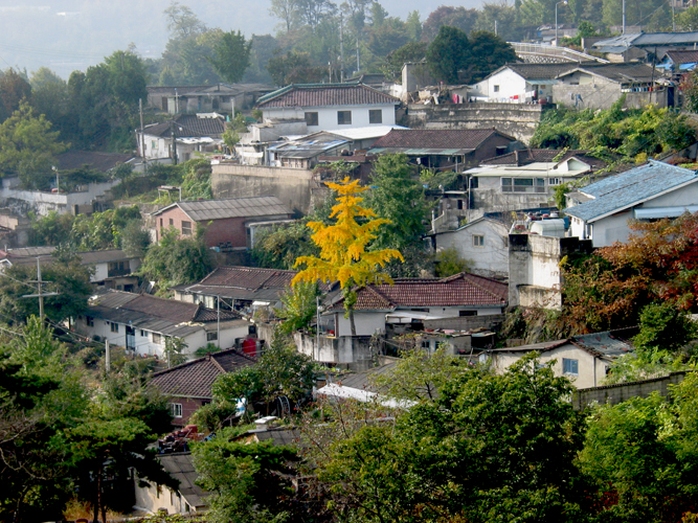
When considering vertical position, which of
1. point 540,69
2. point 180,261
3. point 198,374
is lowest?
point 198,374

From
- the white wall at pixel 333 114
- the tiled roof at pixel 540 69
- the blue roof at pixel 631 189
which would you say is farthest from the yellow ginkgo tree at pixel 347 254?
the tiled roof at pixel 540 69

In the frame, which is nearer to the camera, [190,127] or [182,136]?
[182,136]

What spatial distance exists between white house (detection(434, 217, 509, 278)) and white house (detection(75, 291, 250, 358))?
568 cm

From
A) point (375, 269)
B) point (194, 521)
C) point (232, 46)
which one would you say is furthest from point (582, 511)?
point (232, 46)

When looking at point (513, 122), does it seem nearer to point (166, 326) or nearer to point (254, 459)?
point (166, 326)

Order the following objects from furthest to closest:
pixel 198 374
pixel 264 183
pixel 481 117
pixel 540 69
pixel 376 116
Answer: pixel 376 116 → pixel 540 69 → pixel 481 117 → pixel 264 183 → pixel 198 374

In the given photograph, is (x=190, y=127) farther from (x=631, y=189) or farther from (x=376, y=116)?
(x=631, y=189)

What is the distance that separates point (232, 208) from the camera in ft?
106

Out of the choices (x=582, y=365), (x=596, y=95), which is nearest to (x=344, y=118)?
(x=596, y=95)

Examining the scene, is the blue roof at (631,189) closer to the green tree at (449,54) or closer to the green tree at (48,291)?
the green tree at (48,291)

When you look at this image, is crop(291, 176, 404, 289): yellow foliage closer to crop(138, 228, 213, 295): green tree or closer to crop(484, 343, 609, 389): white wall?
crop(484, 343, 609, 389): white wall

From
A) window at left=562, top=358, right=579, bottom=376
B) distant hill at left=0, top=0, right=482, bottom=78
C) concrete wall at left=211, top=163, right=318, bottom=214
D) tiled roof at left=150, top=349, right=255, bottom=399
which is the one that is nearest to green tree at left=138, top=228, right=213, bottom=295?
concrete wall at left=211, top=163, right=318, bottom=214

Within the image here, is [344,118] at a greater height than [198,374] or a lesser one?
greater

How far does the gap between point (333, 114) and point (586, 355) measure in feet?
68.8
